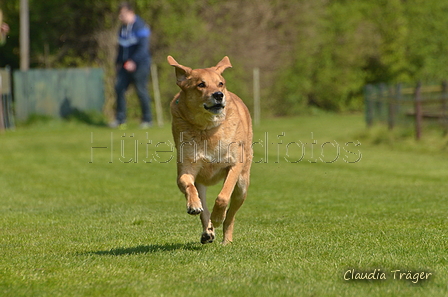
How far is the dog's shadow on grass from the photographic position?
6176 mm

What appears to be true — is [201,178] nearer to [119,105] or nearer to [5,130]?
[119,105]

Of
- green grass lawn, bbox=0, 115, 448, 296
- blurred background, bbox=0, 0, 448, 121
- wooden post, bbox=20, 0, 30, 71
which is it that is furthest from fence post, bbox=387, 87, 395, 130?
wooden post, bbox=20, 0, 30, 71

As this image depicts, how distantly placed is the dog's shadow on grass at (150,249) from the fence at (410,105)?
1319 centimetres

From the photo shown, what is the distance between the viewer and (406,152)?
1769cm

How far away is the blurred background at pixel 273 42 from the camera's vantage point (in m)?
26.4

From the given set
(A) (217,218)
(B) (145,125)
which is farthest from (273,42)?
(A) (217,218)

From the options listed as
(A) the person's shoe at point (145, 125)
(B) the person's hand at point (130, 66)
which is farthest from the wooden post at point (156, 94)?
(B) the person's hand at point (130, 66)

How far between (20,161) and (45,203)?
5714mm

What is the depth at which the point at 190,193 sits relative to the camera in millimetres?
6094

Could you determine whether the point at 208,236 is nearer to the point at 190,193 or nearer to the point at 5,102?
the point at 190,193

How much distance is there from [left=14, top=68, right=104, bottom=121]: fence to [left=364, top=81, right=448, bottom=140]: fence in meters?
8.89

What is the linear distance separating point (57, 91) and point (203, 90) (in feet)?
59.6

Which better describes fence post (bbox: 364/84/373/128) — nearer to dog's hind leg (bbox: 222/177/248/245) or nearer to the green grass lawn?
the green grass lawn

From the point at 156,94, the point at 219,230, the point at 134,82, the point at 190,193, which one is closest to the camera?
the point at 190,193
